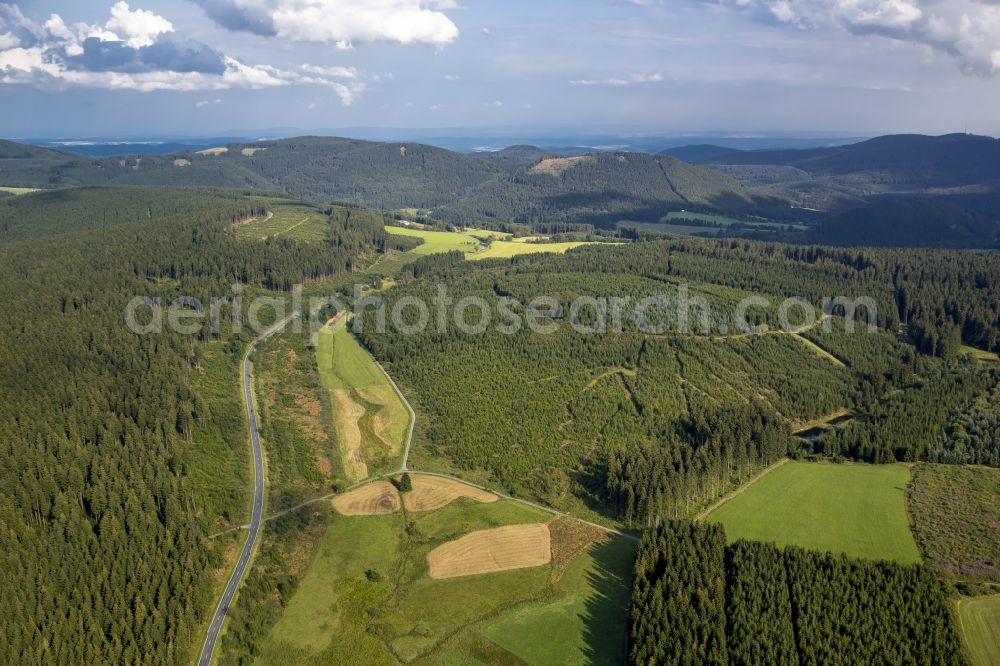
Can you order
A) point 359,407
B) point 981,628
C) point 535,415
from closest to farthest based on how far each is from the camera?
point 981,628 < point 535,415 < point 359,407

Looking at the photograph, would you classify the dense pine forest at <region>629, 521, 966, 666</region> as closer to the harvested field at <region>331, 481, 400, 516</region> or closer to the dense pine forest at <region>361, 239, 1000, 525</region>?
the dense pine forest at <region>361, 239, 1000, 525</region>

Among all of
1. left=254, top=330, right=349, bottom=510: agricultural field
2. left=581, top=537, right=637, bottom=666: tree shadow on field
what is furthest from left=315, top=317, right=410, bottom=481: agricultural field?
left=581, top=537, right=637, bottom=666: tree shadow on field

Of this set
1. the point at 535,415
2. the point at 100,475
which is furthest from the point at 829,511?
the point at 100,475

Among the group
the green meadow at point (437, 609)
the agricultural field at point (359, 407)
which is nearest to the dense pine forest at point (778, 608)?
the green meadow at point (437, 609)

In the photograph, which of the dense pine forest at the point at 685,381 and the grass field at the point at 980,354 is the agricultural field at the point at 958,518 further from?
the grass field at the point at 980,354

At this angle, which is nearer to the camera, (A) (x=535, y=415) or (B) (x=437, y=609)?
(B) (x=437, y=609)

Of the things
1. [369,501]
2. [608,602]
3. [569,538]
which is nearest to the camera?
[608,602]

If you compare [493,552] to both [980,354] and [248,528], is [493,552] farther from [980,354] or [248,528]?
[980,354]
